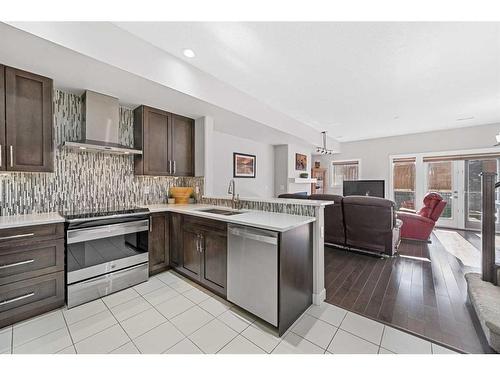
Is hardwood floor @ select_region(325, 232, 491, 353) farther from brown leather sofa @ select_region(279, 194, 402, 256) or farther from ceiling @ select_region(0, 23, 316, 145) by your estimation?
ceiling @ select_region(0, 23, 316, 145)

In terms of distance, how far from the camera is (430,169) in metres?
6.15

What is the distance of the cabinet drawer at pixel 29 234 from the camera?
1762mm

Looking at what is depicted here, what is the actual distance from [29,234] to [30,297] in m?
0.57

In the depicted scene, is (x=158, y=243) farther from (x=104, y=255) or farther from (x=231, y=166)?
(x=231, y=166)

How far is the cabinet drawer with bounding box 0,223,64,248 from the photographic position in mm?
1762

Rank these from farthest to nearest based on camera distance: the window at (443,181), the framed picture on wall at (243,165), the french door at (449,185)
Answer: the window at (443,181), the french door at (449,185), the framed picture on wall at (243,165)

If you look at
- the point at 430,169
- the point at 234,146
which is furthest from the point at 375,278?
the point at 430,169

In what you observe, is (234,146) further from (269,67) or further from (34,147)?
(34,147)

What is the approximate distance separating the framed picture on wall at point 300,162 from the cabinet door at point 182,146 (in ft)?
12.5

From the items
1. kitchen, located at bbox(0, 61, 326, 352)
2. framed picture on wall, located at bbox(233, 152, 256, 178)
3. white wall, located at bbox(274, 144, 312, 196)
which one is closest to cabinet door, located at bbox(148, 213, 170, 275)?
kitchen, located at bbox(0, 61, 326, 352)

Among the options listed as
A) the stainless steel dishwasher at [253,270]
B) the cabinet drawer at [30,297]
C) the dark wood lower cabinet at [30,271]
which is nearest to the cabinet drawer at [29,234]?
the dark wood lower cabinet at [30,271]

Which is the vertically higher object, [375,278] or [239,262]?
[239,262]

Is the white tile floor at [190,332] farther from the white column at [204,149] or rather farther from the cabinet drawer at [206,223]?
the white column at [204,149]
